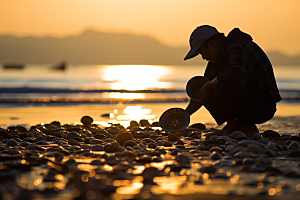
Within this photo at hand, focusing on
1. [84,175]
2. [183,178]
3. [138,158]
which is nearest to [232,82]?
[138,158]

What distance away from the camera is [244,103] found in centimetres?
463

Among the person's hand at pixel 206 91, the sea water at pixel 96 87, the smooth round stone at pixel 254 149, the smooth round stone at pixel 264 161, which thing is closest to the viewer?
the smooth round stone at pixel 264 161

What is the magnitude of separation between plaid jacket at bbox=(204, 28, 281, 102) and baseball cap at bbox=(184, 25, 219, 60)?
0.29 metres

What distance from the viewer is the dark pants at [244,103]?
15.0 feet

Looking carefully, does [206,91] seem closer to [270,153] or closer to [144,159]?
[270,153]

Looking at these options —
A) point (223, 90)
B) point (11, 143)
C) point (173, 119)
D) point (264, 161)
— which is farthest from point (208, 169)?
point (11, 143)

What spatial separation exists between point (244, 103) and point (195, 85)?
893 millimetres

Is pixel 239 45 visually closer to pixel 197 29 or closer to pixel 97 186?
pixel 197 29

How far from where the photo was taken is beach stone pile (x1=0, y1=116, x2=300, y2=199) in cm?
247

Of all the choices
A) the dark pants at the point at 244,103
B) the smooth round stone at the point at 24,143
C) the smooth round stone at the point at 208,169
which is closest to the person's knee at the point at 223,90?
the dark pants at the point at 244,103

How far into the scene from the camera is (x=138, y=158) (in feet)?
11.7

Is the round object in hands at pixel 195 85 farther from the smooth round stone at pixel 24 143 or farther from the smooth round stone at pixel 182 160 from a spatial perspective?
the smooth round stone at pixel 24 143

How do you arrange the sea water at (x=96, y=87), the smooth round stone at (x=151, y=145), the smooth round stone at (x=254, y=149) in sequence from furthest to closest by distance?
the sea water at (x=96, y=87) → the smooth round stone at (x=151, y=145) → the smooth round stone at (x=254, y=149)

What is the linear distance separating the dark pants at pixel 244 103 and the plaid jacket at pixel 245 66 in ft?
0.26
